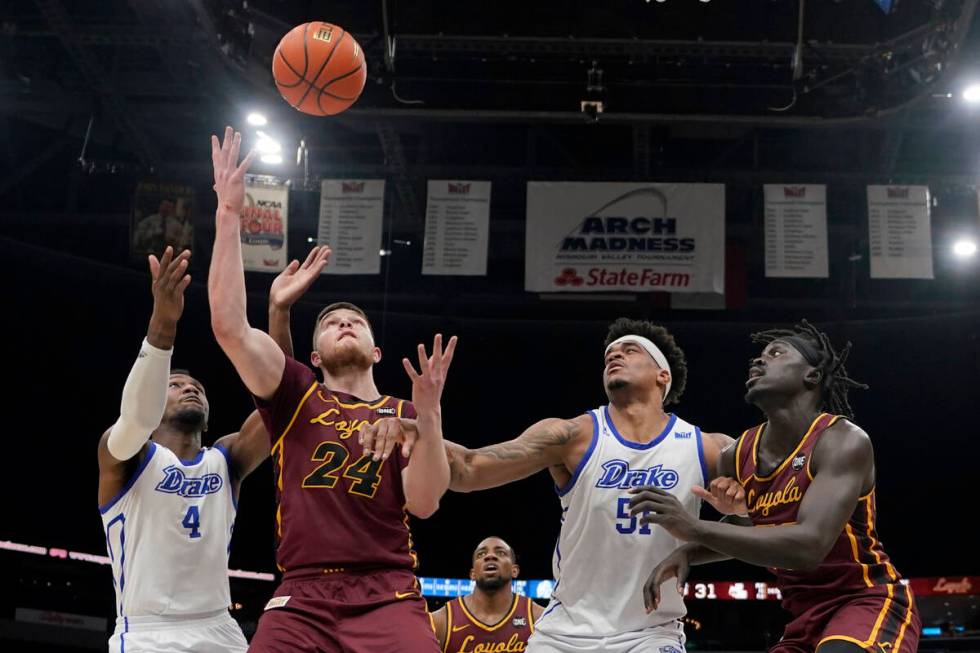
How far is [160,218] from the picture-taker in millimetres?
12281

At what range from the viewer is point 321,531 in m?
4.12

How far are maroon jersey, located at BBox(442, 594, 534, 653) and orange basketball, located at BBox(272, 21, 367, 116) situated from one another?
152 inches

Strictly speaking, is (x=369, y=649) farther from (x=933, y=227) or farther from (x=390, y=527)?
(x=933, y=227)

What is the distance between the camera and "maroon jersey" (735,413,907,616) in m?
4.15

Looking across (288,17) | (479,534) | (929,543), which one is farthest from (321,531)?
(929,543)

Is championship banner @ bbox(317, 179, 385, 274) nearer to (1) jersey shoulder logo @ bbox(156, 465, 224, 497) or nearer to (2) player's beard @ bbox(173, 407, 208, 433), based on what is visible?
(2) player's beard @ bbox(173, 407, 208, 433)

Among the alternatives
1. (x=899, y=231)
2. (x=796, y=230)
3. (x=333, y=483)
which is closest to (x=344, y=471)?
(x=333, y=483)

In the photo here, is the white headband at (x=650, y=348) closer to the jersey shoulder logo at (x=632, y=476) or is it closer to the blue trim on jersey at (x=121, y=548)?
the jersey shoulder logo at (x=632, y=476)

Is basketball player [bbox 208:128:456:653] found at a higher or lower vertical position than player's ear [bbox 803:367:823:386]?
lower

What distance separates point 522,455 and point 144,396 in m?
1.60

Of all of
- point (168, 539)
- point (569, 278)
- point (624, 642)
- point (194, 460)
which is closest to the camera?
point (624, 642)

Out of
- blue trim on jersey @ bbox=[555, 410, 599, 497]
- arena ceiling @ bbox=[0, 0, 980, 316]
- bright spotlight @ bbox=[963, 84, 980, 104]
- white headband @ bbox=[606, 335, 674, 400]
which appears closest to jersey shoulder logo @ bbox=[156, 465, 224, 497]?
blue trim on jersey @ bbox=[555, 410, 599, 497]

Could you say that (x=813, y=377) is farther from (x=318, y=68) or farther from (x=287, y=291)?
(x=318, y=68)

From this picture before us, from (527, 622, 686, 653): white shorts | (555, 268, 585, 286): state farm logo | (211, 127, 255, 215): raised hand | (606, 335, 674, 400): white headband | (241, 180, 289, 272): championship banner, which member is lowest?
(527, 622, 686, 653): white shorts
